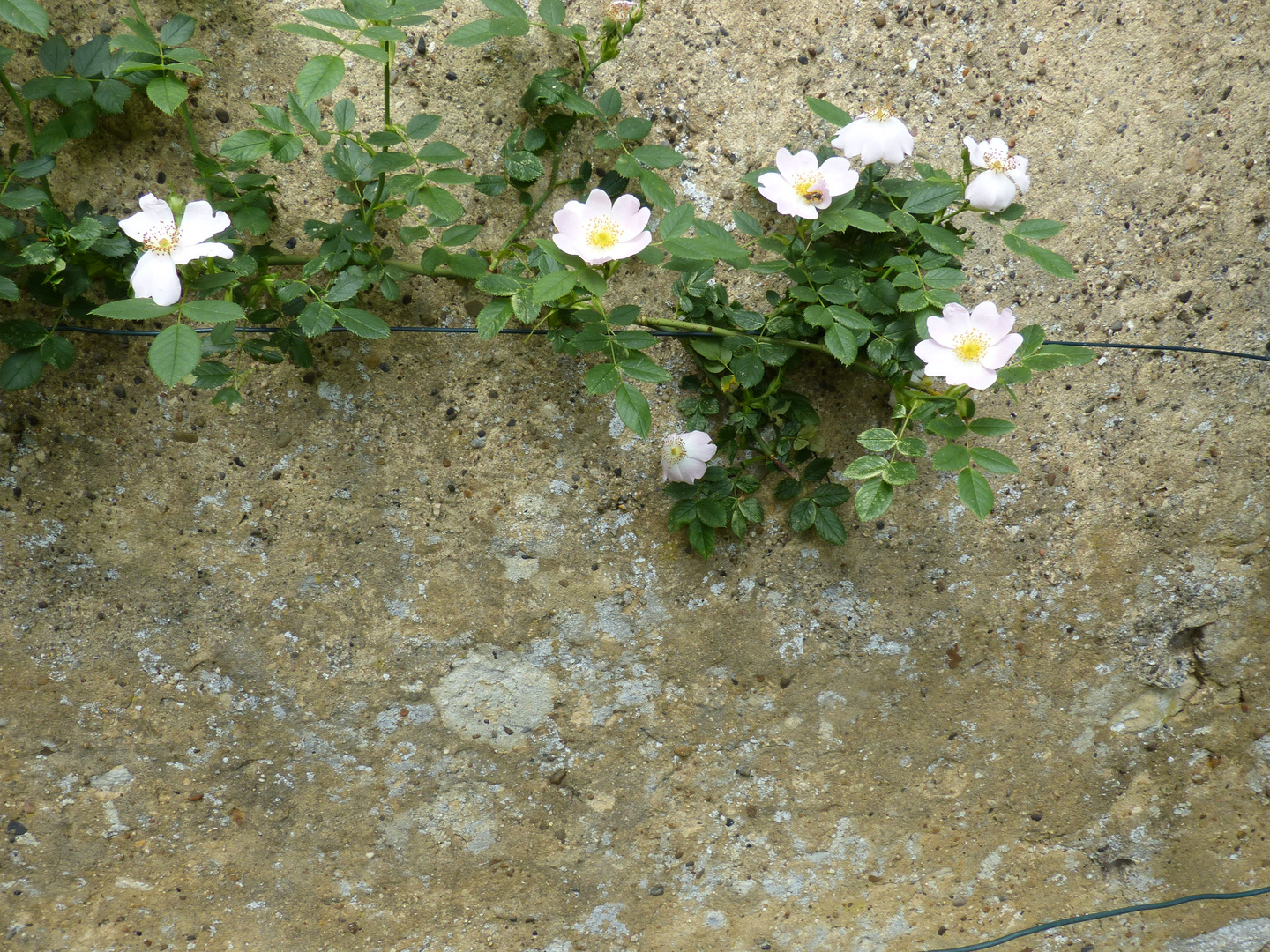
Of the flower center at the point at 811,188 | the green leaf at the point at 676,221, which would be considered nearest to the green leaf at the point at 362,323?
the green leaf at the point at 676,221

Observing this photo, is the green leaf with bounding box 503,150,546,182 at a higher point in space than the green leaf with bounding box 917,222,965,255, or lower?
higher

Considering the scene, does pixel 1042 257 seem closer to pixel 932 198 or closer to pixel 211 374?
pixel 932 198

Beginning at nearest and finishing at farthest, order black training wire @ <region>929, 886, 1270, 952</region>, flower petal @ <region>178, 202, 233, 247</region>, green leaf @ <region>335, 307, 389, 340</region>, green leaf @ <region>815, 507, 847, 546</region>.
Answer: flower petal @ <region>178, 202, 233, 247</region>
green leaf @ <region>335, 307, 389, 340</region>
green leaf @ <region>815, 507, 847, 546</region>
black training wire @ <region>929, 886, 1270, 952</region>

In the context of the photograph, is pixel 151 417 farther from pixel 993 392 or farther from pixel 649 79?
pixel 993 392

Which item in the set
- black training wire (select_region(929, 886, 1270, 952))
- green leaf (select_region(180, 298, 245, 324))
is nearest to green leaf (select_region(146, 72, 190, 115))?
green leaf (select_region(180, 298, 245, 324))

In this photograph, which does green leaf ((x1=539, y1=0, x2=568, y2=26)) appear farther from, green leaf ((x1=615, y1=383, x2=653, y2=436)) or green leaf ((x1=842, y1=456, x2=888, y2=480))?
green leaf ((x1=842, y1=456, x2=888, y2=480))

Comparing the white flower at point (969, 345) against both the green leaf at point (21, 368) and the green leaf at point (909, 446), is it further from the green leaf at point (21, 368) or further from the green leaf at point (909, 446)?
the green leaf at point (21, 368)
